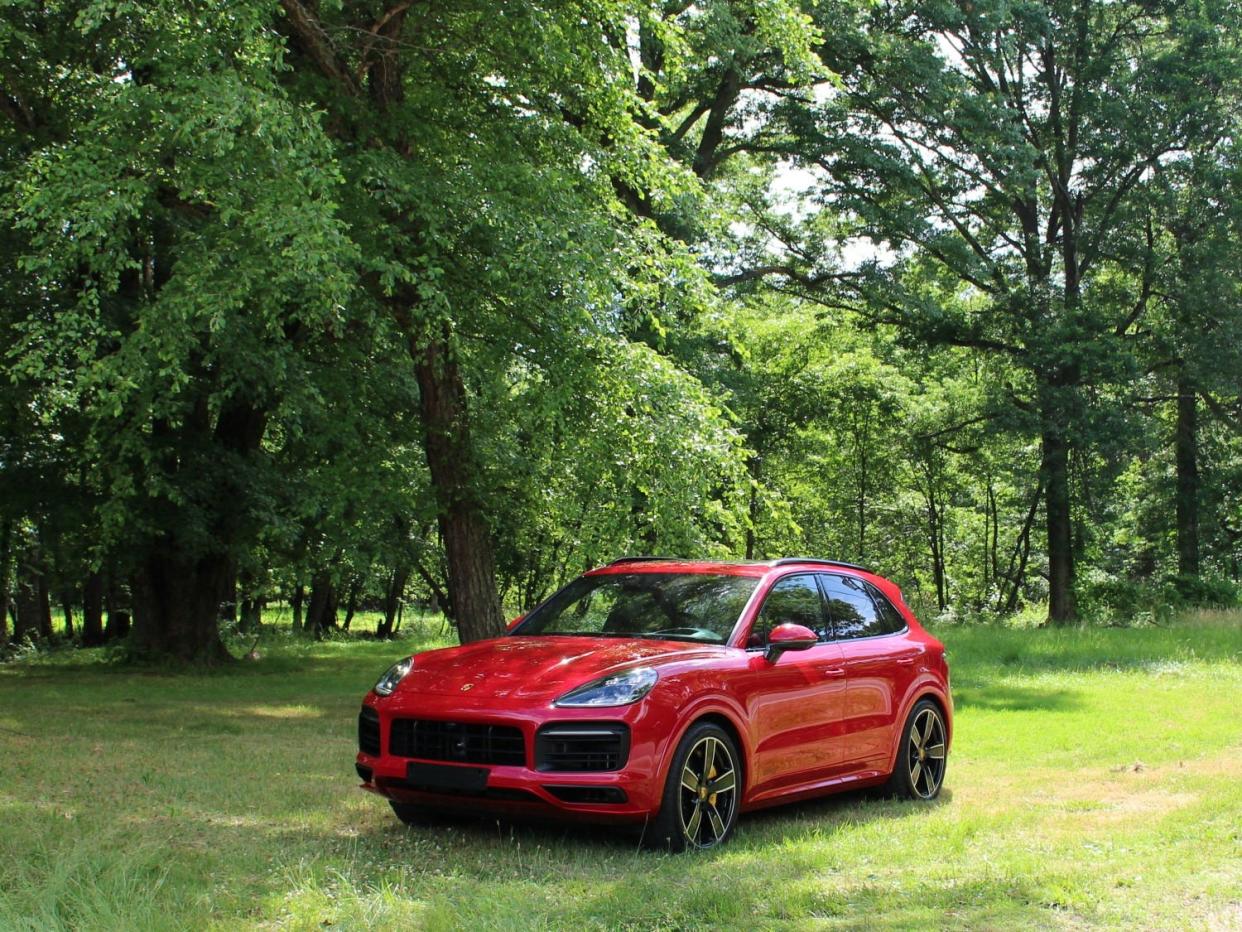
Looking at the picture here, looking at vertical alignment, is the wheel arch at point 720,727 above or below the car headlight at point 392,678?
below

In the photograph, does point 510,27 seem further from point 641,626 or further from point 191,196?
point 641,626

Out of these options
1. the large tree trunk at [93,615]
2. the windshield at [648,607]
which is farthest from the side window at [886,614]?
the large tree trunk at [93,615]

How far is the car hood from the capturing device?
7305 mm

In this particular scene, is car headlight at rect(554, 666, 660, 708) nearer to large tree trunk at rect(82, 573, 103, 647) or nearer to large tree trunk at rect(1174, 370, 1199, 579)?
large tree trunk at rect(82, 573, 103, 647)

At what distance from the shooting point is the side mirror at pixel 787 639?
791 centimetres

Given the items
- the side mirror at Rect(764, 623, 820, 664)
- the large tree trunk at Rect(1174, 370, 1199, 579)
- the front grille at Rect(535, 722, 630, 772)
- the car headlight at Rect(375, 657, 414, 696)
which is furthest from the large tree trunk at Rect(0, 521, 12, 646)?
the large tree trunk at Rect(1174, 370, 1199, 579)

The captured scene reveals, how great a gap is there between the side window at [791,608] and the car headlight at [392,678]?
211 centimetres

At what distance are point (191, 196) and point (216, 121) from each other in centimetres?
171

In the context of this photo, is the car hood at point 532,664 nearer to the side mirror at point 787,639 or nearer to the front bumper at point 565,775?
the front bumper at point 565,775

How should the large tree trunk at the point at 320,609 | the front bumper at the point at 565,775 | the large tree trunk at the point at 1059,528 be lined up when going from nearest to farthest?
the front bumper at the point at 565,775, the large tree trunk at the point at 1059,528, the large tree trunk at the point at 320,609

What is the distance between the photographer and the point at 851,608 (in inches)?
372

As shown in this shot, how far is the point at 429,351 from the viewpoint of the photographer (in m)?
13.9

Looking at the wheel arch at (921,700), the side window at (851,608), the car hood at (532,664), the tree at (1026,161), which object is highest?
the tree at (1026,161)

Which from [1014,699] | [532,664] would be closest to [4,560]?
[1014,699]
